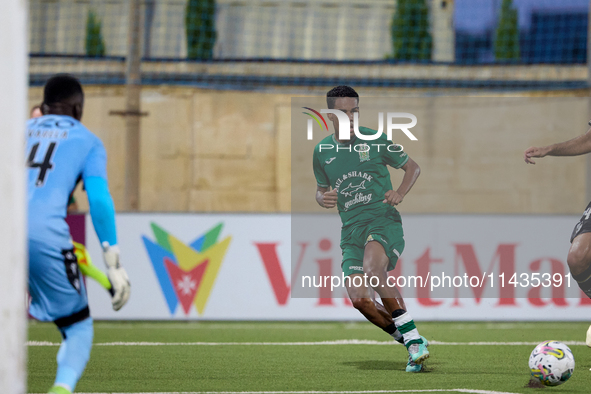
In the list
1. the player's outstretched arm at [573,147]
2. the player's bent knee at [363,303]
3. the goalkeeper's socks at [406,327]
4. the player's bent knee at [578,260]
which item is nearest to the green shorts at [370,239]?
the player's bent knee at [363,303]

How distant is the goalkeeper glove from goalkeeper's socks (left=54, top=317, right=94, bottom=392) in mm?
198

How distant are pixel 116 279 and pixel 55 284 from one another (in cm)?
28

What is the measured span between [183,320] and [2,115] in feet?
22.6

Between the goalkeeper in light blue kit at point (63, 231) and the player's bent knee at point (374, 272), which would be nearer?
the goalkeeper in light blue kit at point (63, 231)

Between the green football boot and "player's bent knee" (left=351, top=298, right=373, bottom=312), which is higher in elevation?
"player's bent knee" (left=351, top=298, right=373, bottom=312)

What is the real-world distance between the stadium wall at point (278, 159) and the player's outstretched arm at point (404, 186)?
10343 mm

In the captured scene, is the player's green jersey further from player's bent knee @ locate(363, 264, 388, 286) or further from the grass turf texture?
the grass turf texture

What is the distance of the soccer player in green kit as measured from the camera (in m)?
6.46

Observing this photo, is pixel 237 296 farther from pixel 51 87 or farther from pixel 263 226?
pixel 51 87

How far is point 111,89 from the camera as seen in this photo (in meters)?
17.1

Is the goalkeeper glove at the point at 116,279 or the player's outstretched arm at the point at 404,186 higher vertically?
the player's outstretched arm at the point at 404,186

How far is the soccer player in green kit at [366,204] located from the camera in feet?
21.2

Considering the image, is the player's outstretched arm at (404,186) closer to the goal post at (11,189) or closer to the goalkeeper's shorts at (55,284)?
the goalkeeper's shorts at (55,284)

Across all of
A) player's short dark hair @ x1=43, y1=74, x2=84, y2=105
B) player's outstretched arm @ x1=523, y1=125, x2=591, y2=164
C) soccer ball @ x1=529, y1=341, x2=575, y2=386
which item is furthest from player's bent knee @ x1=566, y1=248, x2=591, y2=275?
player's short dark hair @ x1=43, y1=74, x2=84, y2=105
